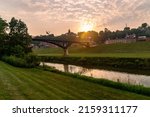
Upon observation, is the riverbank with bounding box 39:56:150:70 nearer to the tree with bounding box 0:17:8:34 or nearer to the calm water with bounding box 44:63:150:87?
the calm water with bounding box 44:63:150:87

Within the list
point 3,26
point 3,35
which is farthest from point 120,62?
point 3,26

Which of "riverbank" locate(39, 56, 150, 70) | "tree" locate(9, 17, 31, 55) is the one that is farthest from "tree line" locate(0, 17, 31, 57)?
"riverbank" locate(39, 56, 150, 70)

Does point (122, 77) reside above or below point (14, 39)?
below

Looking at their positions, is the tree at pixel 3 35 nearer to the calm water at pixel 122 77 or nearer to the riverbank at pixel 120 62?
the riverbank at pixel 120 62

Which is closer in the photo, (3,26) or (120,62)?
A: (120,62)

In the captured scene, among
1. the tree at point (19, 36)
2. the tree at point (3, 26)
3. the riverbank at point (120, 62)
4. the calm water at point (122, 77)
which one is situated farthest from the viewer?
the tree at point (3, 26)

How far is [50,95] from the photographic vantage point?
1839 centimetres

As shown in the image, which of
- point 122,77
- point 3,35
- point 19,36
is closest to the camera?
point 122,77

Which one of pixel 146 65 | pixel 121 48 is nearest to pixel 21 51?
pixel 146 65

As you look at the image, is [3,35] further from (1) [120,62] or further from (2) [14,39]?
(1) [120,62]

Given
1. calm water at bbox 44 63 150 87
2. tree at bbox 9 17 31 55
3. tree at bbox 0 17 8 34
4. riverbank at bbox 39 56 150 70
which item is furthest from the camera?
tree at bbox 0 17 8 34

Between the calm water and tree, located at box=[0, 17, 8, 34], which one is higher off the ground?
tree, located at box=[0, 17, 8, 34]

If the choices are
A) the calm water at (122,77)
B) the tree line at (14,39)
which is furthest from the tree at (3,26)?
the calm water at (122,77)

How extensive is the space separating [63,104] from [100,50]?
380 ft
